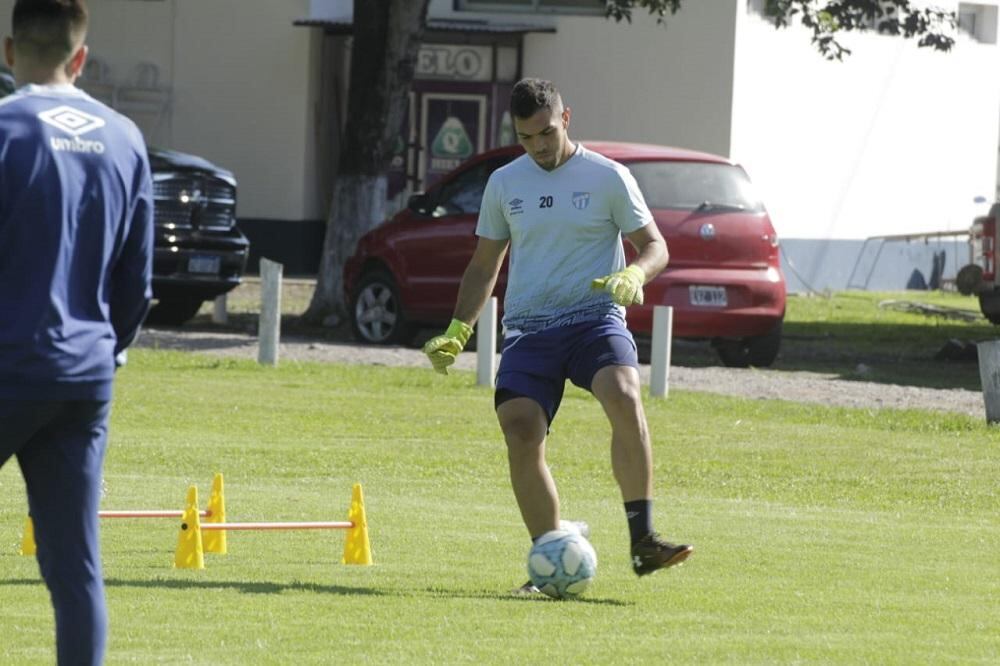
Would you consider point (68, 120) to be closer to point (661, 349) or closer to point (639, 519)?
point (639, 519)

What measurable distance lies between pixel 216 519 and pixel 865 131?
24.3 m

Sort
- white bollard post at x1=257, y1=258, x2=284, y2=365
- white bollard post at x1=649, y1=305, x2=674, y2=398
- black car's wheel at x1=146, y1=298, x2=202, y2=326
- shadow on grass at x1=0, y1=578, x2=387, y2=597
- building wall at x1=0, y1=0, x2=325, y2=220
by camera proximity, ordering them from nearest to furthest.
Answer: shadow on grass at x1=0, y1=578, x2=387, y2=597 → white bollard post at x1=649, y1=305, x2=674, y2=398 → white bollard post at x1=257, y1=258, x2=284, y2=365 → black car's wheel at x1=146, y1=298, x2=202, y2=326 → building wall at x1=0, y1=0, x2=325, y2=220

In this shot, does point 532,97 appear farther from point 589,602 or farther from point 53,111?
point 53,111

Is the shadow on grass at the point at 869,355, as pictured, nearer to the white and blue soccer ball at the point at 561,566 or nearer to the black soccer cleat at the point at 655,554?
the black soccer cleat at the point at 655,554

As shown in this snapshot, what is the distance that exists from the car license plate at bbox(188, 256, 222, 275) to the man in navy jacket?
52.9 feet

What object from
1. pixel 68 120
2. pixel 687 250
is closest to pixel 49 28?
pixel 68 120

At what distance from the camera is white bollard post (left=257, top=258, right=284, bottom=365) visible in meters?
18.2

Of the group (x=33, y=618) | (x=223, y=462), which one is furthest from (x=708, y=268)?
(x=33, y=618)

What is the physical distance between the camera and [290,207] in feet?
98.4

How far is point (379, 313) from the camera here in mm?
20922

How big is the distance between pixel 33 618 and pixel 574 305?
2.40 m

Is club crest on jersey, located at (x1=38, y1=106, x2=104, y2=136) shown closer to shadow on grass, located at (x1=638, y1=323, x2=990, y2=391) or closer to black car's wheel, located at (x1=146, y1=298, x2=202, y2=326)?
shadow on grass, located at (x1=638, y1=323, x2=990, y2=391)

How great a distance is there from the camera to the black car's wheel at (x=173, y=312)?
22.6 meters

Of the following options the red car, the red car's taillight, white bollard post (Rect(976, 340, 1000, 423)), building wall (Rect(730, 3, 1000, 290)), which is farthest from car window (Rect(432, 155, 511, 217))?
building wall (Rect(730, 3, 1000, 290))
